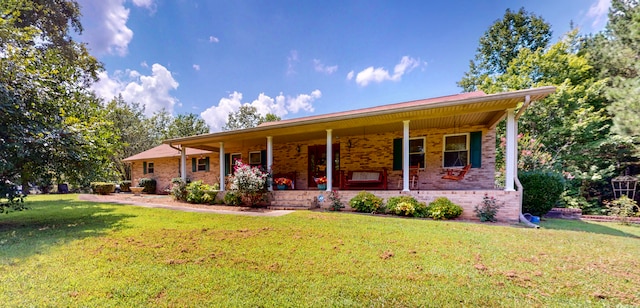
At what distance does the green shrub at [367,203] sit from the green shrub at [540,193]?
448 cm

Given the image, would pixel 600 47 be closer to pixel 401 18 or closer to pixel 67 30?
pixel 401 18

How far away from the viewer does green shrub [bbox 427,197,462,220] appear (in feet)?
21.0

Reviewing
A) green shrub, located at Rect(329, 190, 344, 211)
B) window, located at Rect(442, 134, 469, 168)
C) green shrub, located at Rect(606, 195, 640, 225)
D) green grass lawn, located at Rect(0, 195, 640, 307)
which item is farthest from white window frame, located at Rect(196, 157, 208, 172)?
green shrub, located at Rect(606, 195, 640, 225)

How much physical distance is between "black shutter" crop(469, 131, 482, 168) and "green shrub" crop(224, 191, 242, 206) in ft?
28.0

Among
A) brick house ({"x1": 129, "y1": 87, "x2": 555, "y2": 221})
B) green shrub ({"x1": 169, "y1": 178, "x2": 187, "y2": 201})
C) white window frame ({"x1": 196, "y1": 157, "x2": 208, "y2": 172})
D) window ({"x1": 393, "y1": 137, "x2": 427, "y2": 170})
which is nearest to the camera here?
brick house ({"x1": 129, "y1": 87, "x2": 555, "y2": 221})

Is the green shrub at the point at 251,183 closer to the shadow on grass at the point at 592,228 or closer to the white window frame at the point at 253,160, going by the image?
the white window frame at the point at 253,160

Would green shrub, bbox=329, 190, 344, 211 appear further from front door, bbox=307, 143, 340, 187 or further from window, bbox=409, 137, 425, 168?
window, bbox=409, 137, 425, 168

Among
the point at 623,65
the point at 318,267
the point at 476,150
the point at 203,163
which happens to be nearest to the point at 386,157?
the point at 476,150

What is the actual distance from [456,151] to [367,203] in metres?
4.10

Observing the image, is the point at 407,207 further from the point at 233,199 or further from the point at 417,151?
the point at 233,199

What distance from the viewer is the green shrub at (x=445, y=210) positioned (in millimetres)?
6398

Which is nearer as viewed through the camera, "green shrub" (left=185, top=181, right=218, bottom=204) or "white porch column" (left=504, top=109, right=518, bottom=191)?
"white porch column" (left=504, top=109, right=518, bottom=191)

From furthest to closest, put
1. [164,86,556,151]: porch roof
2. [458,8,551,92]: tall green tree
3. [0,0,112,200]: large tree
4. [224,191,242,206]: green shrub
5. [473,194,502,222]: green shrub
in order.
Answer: [458,8,551,92]: tall green tree → [224,191,242,206]: green shrub → [473,194,502,222]: green shrub → [164,86,556,151]: porch roof → [0,0,112,200]: large tree

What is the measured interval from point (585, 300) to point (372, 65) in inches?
522
